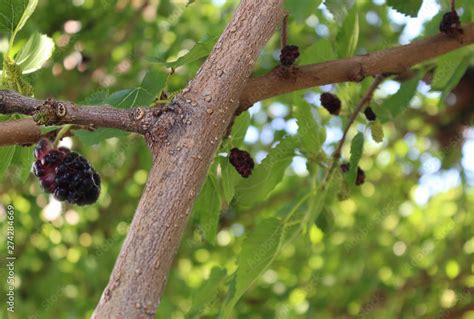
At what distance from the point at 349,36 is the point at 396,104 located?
0.56 ft

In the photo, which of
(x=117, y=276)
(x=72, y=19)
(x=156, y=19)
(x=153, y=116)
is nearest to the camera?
(x=117, y=276)

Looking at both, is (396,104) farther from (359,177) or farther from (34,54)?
(34,54)

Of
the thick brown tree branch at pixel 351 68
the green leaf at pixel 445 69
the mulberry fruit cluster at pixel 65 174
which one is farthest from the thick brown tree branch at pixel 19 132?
the green leaf at pixel 445 69

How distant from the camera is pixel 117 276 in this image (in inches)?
21.2

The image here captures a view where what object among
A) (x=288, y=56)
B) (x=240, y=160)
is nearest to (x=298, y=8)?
(x=288, y=56)

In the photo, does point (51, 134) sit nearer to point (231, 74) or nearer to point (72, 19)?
point (231, 74)

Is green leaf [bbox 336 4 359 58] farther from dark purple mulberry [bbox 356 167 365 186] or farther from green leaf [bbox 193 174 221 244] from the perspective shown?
green leaf [bbox 193 174 221 244]

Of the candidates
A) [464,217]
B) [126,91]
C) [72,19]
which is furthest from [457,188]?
[126,91]

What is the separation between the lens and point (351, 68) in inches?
36.3

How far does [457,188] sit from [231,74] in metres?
2.23

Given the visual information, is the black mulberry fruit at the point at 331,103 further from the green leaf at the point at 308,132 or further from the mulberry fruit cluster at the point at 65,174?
the mulberry fruit cluster at the point at 65,174

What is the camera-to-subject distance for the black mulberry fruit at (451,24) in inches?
37.9

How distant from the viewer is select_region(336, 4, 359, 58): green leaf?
1.08 metres

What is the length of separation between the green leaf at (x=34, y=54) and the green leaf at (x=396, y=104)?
535mm
